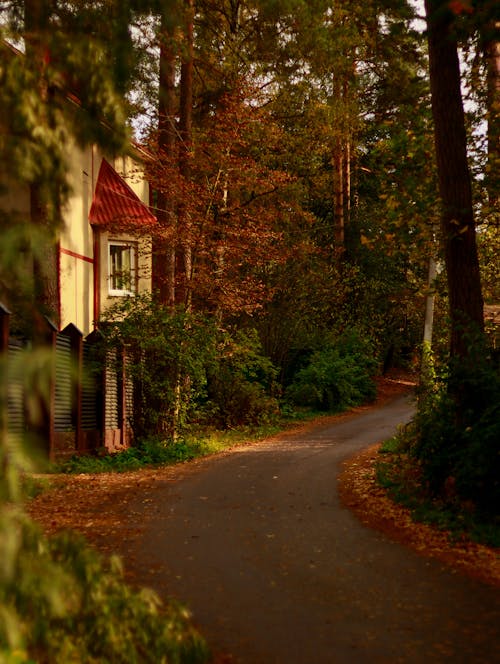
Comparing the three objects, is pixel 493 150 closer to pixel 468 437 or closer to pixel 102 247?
pixel 468 437

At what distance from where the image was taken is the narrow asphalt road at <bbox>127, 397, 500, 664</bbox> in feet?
17.8

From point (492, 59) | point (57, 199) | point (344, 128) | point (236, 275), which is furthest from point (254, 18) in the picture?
point (57, 199)

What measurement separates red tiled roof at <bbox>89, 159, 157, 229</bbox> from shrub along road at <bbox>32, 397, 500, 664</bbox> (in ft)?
30.2

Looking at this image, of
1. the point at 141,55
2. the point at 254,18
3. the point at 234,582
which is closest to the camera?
the point at 141,55

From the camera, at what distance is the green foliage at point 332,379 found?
30031 millimetres

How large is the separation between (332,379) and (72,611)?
27581 millimetres

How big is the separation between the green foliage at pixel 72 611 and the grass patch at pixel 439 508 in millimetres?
6253

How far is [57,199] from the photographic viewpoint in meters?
3.26

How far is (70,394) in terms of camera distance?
347cm

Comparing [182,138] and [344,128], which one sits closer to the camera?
[182,138]

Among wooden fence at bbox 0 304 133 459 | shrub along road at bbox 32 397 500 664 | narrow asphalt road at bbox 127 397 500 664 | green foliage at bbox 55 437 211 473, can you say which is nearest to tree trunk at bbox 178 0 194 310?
wooden fence at bbox 0 304 133 459

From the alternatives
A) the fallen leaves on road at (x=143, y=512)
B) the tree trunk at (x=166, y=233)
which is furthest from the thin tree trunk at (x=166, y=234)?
the fallen leaves on road at (x=143, y=512)

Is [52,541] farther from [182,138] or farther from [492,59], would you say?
[182,138]

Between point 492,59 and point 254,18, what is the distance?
11.4 m
